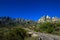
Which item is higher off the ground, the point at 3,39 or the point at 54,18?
the point at 54,18

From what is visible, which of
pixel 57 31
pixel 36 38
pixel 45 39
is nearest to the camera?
pixel 36 38

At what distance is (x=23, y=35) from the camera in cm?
1530

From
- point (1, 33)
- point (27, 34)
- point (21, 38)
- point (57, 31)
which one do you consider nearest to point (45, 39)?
point (27, 34)

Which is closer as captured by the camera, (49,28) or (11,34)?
(11,34)

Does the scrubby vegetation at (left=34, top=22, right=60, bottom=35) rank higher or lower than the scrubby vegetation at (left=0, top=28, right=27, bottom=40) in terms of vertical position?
higher

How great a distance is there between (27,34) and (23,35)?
896 millimetres

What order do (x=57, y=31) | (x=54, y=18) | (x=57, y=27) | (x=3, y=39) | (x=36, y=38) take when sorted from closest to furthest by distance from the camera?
1. (x=3, y=39)
2. (x=36, y=38)
3. (x=57, y=31)
4. (x=57, y=27)
5. (x=54, y=18)

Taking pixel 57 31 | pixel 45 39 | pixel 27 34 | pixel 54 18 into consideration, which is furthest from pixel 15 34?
pixel 54 18

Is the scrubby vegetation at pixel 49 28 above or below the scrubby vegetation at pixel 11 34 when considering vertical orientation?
above

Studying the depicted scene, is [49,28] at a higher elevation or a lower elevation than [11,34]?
higher

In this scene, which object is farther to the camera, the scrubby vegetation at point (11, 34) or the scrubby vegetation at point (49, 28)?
the scrubby vegetation at point (49, 28)

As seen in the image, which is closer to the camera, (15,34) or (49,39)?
(15,34)

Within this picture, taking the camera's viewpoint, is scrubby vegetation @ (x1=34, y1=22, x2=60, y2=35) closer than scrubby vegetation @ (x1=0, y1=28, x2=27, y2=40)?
No

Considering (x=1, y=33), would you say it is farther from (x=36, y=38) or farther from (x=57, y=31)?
(x=57, y=31)
